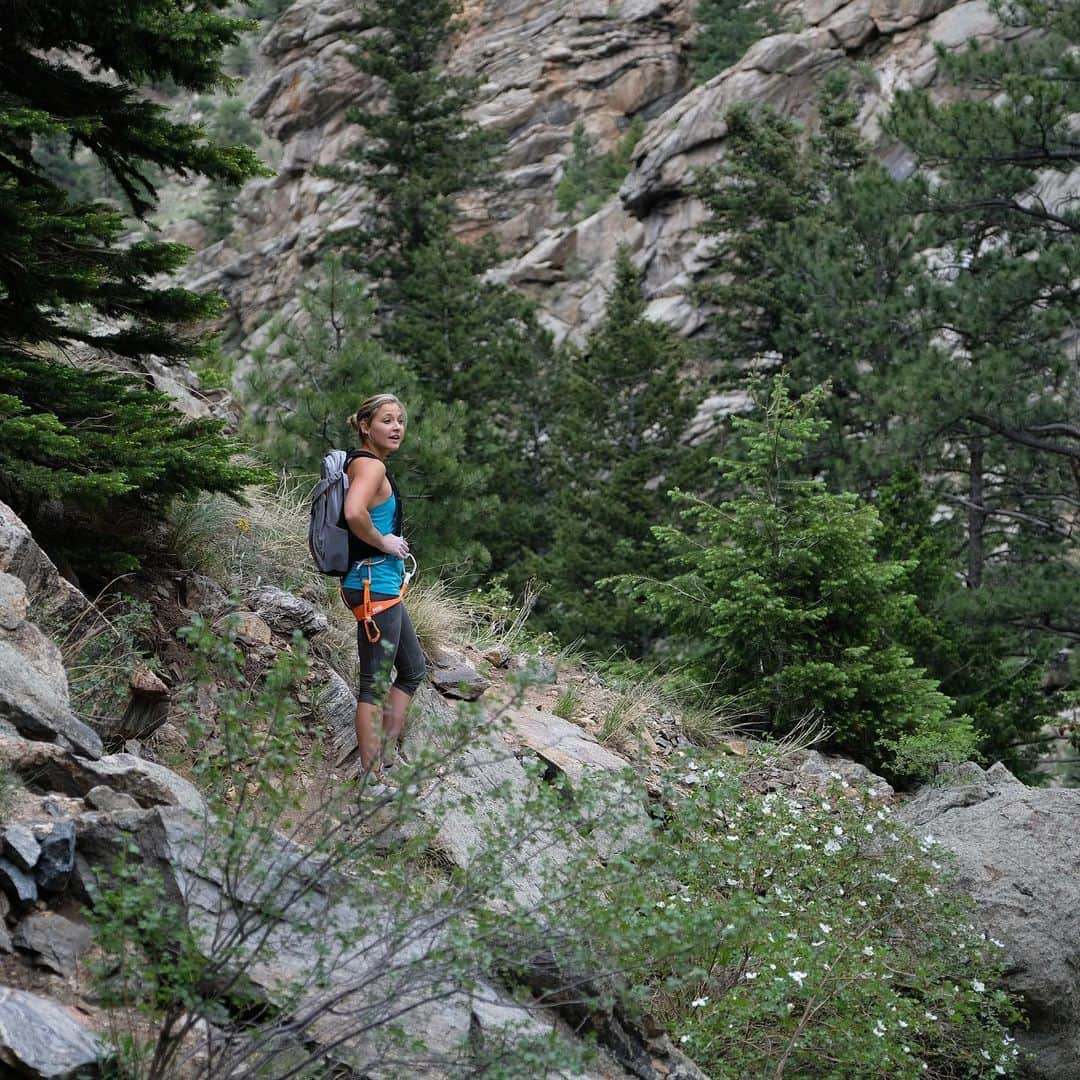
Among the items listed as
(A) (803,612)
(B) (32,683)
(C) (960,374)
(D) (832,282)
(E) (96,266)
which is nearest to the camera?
(B) (32,683)

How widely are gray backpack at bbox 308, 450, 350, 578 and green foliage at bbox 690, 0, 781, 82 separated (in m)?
45.1

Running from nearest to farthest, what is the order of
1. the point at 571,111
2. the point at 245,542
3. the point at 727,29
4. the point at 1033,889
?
the point at 1033,889 < the point at 245,542 < the point at 727,29 < the point at 571,111

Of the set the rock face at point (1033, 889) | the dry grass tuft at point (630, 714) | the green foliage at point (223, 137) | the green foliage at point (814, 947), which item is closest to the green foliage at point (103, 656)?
the green foliage at point (814, 947)

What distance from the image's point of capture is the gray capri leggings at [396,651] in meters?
5.20

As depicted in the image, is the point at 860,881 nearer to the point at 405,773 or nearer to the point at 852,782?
the point at 852,782

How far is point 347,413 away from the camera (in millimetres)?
12406

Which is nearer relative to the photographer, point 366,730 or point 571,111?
point 366,730

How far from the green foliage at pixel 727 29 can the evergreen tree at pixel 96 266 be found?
143 ft

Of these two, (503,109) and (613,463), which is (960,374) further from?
(503,109)

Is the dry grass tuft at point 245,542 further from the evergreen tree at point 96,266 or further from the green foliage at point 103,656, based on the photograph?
the green foliage at point 103,656

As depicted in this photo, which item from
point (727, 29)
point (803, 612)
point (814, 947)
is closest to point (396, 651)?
point (814, 947)

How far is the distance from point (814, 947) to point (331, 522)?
265 cm

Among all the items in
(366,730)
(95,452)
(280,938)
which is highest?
(95,452)

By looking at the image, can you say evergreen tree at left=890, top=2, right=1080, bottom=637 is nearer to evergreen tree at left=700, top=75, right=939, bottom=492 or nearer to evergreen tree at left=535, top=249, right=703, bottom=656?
evergreen tree at left=700, top=75, right=939, bottom=492
